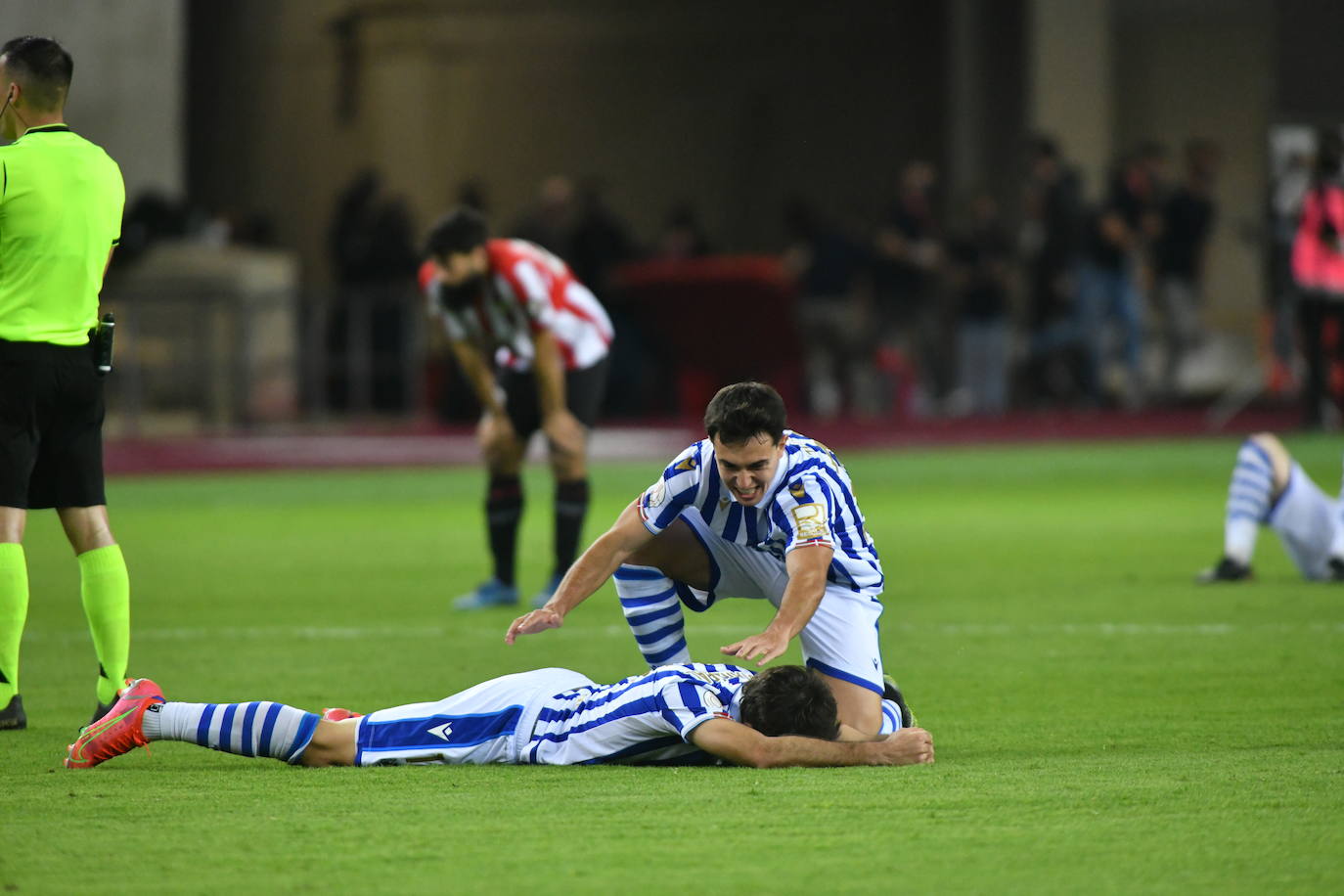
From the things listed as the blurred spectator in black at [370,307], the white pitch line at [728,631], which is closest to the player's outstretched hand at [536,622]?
the white pitch line at [728,631]

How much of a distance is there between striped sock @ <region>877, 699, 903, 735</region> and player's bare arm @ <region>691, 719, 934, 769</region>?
0.16 m

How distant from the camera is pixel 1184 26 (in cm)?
2658

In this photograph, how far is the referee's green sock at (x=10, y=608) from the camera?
6.29 metres

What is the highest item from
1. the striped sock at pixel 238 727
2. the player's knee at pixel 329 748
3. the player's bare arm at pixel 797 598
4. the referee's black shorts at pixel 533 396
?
the player's bare arm at pixel 797 598

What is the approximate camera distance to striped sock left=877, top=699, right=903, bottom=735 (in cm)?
576

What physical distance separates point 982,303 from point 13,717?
50.5 feet

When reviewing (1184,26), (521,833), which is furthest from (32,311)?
(1184,26)

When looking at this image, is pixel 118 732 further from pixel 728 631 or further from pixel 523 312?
pixel 523 312

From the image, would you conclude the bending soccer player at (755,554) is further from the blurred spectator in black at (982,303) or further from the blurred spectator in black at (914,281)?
the blurred spectator in black at (914,281)

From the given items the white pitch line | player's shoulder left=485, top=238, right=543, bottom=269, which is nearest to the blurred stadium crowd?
player's shoulder left=485, top=238, right=543, bottom=269

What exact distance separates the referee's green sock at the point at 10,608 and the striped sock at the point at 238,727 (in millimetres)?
1054

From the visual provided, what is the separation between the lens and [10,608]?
20.8 feet

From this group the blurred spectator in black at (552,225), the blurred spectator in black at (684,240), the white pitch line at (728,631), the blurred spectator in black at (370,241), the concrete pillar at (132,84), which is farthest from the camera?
the concrete pillar at (132,84)

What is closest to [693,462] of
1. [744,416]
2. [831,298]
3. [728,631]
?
[744,416]
